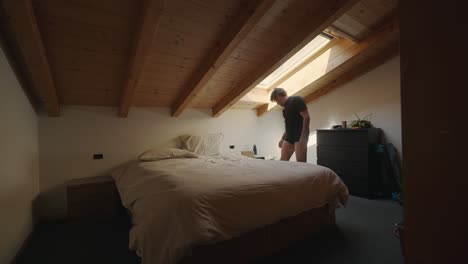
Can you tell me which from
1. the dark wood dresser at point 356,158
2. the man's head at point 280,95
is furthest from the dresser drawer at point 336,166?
the man's head at point 280,95

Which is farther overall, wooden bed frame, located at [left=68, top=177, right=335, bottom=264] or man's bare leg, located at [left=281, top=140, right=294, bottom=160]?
man's bare leg, located at [left=281, top=140, right=294, bottom=160]

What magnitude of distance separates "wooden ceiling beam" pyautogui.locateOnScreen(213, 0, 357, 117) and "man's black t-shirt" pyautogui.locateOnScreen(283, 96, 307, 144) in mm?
736

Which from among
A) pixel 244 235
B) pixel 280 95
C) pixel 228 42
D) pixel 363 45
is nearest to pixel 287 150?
pixel 280 95

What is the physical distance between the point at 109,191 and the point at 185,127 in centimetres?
152

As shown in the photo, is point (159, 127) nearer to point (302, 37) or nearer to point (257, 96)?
point (257, 96)

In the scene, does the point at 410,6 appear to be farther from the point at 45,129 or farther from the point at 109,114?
the point at 45,129

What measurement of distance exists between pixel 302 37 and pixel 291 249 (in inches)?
82.1

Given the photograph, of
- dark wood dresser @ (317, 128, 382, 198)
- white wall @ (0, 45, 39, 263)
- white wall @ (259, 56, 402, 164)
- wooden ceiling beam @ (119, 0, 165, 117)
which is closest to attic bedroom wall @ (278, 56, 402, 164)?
white wall @ (259, 56, 402, 164)

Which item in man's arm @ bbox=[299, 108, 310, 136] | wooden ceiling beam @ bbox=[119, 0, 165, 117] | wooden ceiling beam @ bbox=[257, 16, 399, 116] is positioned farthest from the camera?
man's arm @ bbox=[299, 108, 310, 136]

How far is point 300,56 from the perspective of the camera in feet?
11.4

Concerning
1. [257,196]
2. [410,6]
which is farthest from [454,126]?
[257,196]

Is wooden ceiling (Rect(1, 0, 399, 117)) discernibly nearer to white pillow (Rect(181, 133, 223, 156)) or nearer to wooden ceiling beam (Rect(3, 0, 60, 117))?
wooden ceiling beam (Rect(3, 0, 60, 117))

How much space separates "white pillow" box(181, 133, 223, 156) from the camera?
3.37 m

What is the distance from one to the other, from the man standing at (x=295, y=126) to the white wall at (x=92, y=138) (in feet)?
4.86
